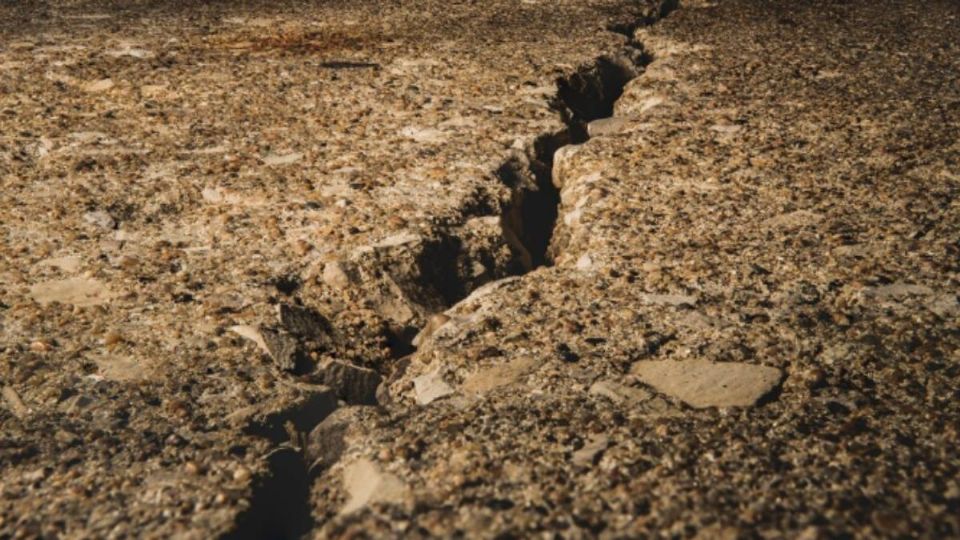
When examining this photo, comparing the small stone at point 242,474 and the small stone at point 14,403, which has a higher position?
the small stone at point 14,403

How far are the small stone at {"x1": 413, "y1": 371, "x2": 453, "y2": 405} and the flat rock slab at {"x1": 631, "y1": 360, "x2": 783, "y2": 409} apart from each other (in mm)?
258

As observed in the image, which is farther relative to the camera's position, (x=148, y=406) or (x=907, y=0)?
(x=907, y=0)

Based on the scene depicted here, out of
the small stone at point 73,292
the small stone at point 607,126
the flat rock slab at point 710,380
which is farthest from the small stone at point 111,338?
the small stone at point 607,126

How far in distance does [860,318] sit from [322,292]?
33.0 inches

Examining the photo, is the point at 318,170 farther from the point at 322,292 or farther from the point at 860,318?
the point at 860,318

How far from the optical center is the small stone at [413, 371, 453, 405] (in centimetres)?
142

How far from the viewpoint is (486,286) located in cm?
172

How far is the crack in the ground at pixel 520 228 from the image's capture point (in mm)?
1245

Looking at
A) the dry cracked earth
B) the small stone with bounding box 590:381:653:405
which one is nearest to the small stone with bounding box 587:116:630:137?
the dry cracked earth

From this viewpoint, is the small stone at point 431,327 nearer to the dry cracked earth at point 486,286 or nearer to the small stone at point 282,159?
the dry cracked earth at point 486,286

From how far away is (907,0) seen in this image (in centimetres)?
328

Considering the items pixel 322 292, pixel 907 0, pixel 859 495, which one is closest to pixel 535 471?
pixel 859 495

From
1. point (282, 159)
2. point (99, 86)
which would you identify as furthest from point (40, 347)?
point (99, 86)

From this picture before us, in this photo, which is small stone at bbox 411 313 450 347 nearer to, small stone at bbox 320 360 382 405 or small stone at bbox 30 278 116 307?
small stone at bbox 320 360 382 405
